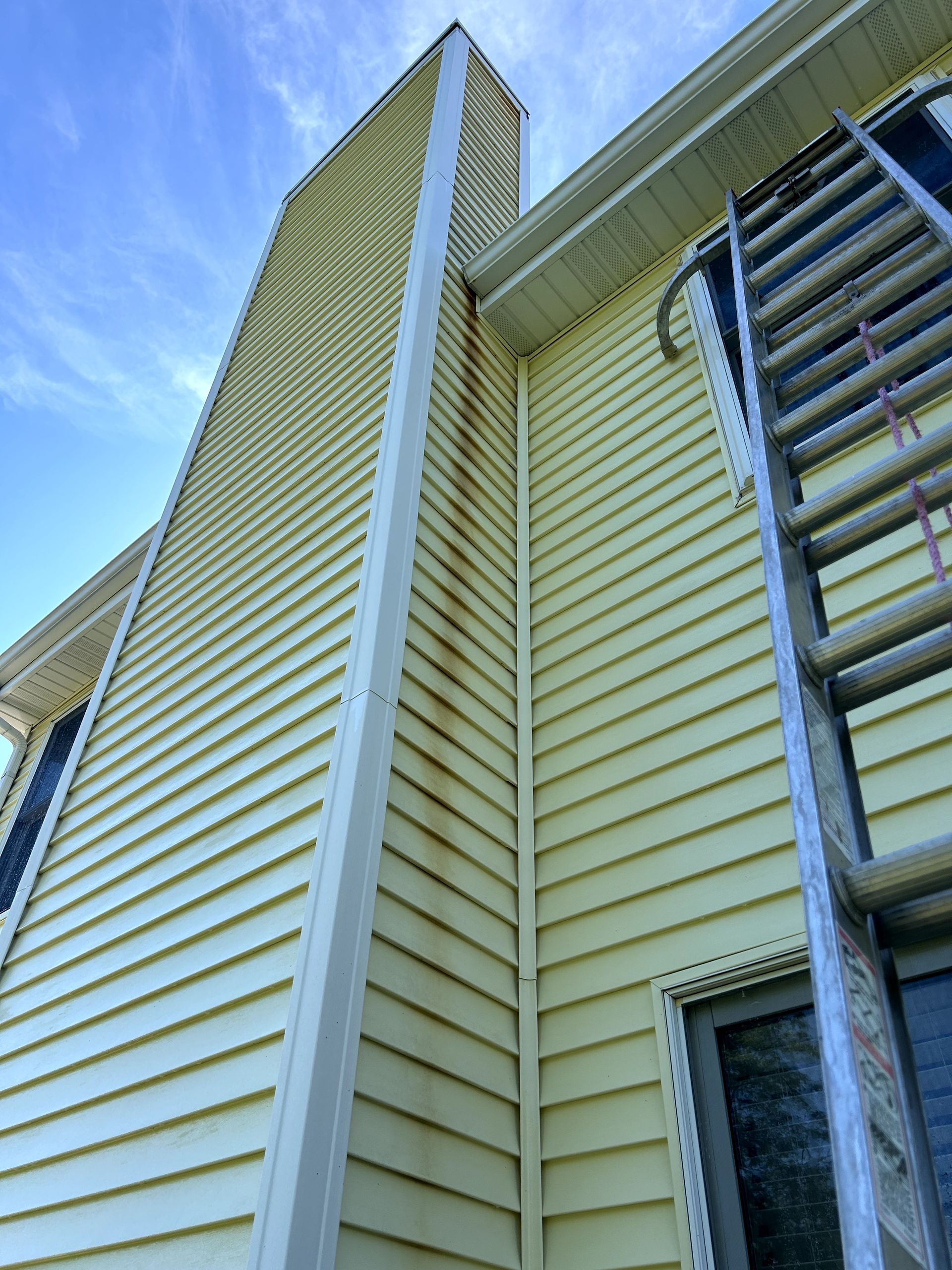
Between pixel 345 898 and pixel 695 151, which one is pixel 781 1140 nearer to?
pixel 345 898

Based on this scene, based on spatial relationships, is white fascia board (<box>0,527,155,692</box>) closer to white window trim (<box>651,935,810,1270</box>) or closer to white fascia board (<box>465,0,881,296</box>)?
white fascia board (<box>465,0,881,296</box>)

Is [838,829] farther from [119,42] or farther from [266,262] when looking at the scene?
[119,42]

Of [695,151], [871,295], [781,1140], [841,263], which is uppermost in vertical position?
[695,151]

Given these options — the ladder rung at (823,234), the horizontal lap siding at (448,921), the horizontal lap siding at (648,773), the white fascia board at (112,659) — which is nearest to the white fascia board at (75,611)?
the white fascia board at (112,659)

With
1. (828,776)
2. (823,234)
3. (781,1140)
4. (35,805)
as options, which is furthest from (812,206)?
(35,805)

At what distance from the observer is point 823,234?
275cm

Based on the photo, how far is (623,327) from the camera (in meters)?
4.97

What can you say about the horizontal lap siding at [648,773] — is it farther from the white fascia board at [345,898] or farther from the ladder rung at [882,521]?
the ladder rung at [882,521]

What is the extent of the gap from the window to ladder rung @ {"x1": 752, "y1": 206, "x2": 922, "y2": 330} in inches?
65.9

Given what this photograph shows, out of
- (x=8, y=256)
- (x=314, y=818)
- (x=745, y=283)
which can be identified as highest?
(x=8, y=256)

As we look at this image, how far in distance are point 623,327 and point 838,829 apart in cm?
416

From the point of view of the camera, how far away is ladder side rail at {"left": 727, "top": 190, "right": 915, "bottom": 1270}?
89 cm

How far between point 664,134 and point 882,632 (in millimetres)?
4377

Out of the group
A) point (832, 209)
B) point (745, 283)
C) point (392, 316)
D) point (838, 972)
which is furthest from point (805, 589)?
point (392, 316)
